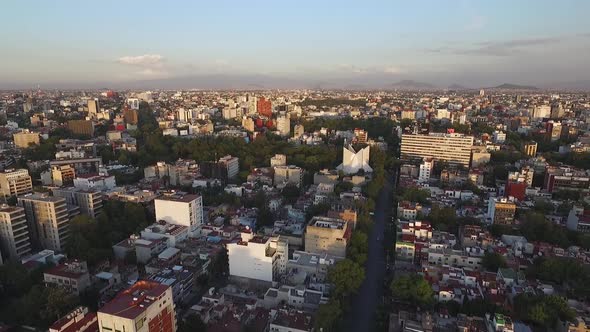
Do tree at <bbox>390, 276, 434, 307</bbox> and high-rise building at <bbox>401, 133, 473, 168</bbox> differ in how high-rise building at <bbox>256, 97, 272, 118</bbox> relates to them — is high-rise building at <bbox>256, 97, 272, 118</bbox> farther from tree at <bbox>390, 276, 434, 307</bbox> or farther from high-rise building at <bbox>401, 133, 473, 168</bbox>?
tree at <bbox>390, 276, 434, 307</bbox>

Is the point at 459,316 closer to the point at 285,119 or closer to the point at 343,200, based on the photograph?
the point at 343,200

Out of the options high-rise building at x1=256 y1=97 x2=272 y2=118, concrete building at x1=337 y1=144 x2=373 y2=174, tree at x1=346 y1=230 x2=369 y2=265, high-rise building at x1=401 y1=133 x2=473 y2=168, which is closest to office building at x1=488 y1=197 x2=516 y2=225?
tree at x1=346 y1=230 x2=369 y2=265

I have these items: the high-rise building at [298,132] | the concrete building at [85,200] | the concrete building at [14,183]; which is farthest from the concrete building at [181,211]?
the high-rise building at [298,132]

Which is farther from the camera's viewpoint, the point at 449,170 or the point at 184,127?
the point at 184,127

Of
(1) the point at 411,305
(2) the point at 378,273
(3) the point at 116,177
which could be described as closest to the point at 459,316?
(1) the point at 411,305

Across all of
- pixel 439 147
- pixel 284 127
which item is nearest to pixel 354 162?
pixel 439 147
